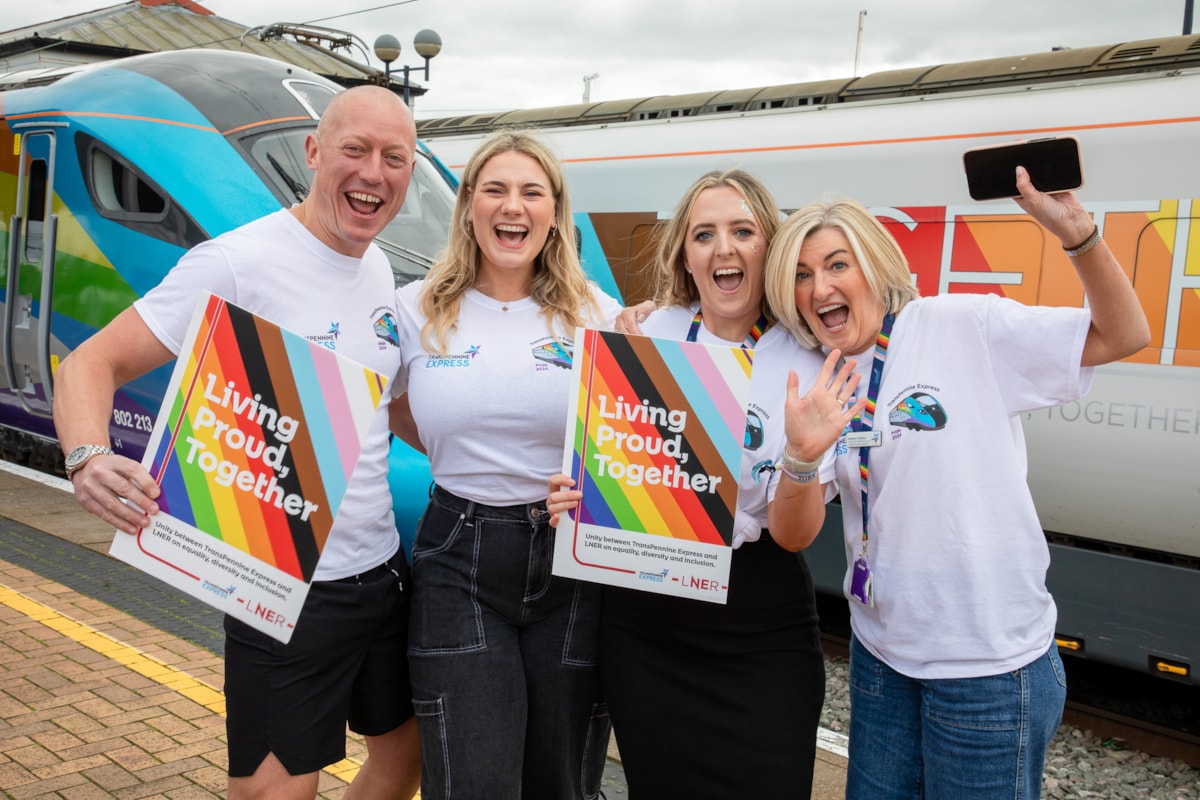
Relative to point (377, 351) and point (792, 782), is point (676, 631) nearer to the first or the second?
point (792, 782)

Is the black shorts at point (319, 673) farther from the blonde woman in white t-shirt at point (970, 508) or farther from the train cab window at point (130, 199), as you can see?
the train cab window at point (130, 199)

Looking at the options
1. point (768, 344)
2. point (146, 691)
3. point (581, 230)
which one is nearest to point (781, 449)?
point (768, 344)

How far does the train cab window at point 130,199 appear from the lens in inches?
236

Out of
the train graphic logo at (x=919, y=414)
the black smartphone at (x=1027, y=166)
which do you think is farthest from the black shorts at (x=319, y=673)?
the black smartphone at (x=1027, y=166)

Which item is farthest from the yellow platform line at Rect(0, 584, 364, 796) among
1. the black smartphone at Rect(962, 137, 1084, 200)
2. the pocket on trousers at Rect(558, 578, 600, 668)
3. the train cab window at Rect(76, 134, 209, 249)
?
the black smartphone at Rect(962, 137, 1084, 200)

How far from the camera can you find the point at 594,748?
289cm

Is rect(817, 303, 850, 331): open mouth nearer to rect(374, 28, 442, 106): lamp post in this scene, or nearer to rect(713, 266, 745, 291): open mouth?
rect(713, 266, 745, 291): open mouth

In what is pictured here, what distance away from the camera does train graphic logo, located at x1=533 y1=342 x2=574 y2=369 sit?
110 inches

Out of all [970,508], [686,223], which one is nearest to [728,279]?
[686,223]

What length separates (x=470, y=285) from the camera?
2.91 m

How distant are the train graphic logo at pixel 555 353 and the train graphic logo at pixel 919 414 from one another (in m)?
0.83

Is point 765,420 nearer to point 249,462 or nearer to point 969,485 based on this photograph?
point 969,485

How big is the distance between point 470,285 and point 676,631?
41.1 inches

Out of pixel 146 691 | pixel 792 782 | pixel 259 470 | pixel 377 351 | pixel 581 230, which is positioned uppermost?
pixel 581 230
